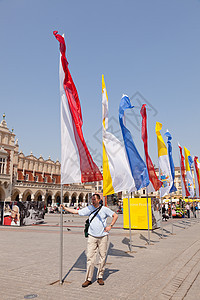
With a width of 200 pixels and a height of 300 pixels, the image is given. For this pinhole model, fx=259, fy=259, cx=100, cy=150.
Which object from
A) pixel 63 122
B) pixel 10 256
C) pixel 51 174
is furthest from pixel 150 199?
pixel 51 174

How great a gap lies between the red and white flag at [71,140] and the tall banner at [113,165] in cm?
174

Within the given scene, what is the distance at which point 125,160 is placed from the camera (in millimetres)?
8945

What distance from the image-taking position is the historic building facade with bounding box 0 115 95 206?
147 feet

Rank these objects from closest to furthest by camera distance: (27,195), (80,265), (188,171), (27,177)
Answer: (80,265) < (188,171) < (27,195) < (27,177)

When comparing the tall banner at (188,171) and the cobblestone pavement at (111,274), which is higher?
the tall banner at (188,171)

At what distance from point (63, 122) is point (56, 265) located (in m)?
3.90

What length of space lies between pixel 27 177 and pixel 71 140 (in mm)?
57460

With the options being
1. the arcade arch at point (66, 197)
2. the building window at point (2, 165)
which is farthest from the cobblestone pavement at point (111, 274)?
the arcade arch at point (66, 197)

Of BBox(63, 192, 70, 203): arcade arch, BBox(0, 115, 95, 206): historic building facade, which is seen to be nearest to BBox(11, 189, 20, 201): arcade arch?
BBox(0, 115, 95, 206): historic building facade

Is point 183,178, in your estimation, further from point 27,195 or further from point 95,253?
point 27,195

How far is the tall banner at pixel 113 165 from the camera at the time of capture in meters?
8.17

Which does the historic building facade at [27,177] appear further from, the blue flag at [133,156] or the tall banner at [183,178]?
the blue flag at [133,156]

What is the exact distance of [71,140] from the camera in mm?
6258

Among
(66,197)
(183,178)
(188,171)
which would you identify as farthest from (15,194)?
(183,178)
